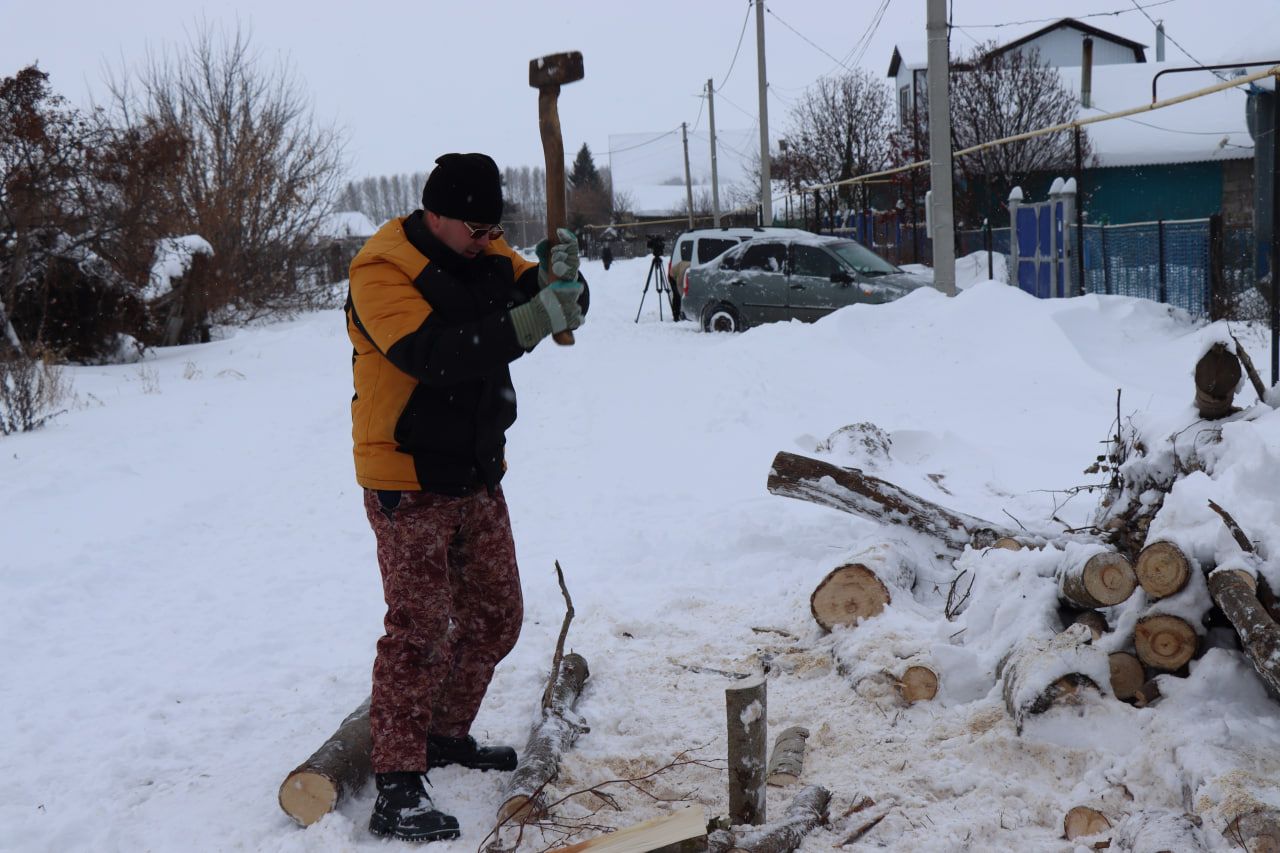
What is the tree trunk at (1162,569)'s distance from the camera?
3.14 metres

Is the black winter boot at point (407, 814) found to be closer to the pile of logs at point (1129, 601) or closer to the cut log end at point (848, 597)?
the pile of logs at point (1129, 601)

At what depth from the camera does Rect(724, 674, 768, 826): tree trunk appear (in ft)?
9.23

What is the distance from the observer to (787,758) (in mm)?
3326

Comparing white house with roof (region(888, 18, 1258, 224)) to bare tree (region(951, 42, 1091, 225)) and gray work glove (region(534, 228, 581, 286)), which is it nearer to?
bare tree (region(951, 42, 1091, 225))

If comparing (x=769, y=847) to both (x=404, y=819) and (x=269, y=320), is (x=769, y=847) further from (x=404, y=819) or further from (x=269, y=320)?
(x=269, y=320)

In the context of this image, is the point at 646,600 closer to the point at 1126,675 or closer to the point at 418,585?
the point at 418,585

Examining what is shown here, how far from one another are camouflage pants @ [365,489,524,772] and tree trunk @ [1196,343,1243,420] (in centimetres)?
247

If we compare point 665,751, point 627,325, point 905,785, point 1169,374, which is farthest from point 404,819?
point 627,325

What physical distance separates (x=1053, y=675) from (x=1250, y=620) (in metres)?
0.56

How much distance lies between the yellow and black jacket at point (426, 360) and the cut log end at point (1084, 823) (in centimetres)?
177

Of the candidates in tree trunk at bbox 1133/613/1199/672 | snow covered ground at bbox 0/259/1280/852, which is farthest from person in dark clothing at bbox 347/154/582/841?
tree trunk at bbox 1133/613/1199/672

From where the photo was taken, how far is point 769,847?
271 cm

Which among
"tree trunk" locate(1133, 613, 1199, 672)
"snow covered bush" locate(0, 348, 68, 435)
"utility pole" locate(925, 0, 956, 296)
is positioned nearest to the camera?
"tree trunk" locate(1133, 613, 1199, 672)

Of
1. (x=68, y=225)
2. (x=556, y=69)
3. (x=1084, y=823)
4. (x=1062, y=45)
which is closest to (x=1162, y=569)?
(x=1084, y=823)
